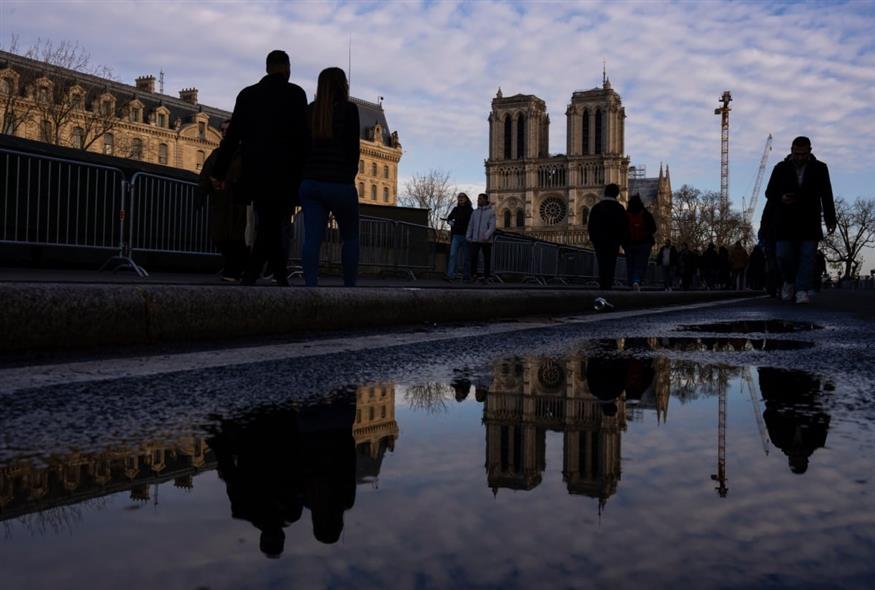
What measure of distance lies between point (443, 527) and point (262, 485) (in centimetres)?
42

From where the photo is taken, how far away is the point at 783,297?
12.8 meters

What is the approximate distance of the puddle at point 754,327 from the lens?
654 cm

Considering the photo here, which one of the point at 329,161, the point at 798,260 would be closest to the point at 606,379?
the point at 329,161

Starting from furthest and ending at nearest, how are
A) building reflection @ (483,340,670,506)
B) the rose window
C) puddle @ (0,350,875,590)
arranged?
the rose window
building reflection @ (483,340,670,506)
puddle @ (0,350,875,590)

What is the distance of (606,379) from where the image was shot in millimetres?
3303

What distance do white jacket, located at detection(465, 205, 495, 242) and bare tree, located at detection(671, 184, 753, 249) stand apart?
83.6 metres

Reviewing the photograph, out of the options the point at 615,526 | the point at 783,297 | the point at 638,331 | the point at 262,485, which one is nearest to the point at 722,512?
the point at 615,526

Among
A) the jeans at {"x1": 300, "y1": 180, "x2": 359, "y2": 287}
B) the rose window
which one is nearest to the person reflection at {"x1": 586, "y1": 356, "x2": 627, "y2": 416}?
the jeans at {"x1": 300, "y1": 180, "x2": 359, "y2": 287}

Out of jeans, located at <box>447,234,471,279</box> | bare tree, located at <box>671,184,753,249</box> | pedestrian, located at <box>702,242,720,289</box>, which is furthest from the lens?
bare tree, located at <box>671,184,753,249</box>

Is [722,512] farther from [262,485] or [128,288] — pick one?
[128,288]

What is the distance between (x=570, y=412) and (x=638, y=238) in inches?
534

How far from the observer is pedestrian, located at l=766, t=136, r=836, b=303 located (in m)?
10.1

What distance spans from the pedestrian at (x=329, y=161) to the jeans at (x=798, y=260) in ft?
19.8

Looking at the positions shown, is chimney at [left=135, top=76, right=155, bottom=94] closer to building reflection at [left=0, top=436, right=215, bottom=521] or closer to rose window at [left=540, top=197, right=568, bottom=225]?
rose window at [left=540, top=197, right=568, bottom=225]
